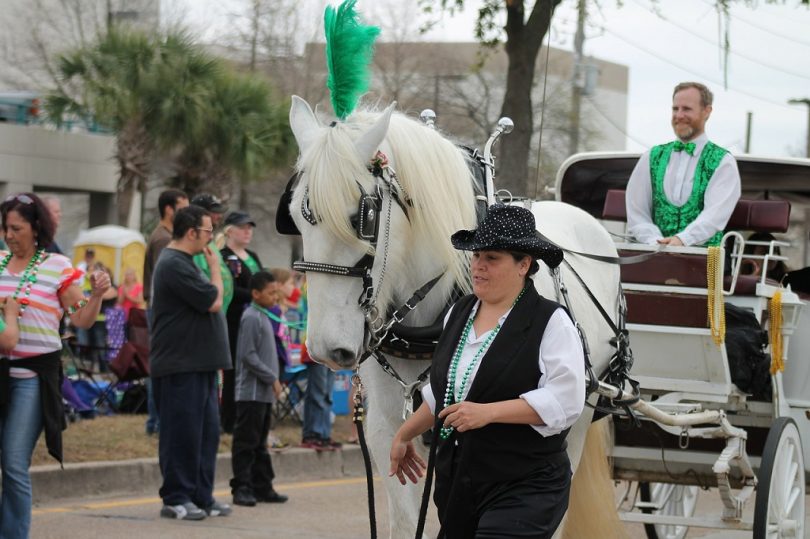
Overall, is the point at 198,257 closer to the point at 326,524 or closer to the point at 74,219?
the point at 326,524

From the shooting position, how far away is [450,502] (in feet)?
13.7

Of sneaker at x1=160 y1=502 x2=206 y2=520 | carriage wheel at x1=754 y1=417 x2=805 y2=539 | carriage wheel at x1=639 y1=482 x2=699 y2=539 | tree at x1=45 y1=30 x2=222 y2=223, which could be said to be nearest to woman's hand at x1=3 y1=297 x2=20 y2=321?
sneaker at x1=160 y1=502 x2=206 y2=520

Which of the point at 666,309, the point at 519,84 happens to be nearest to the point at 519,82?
the point at 519,84

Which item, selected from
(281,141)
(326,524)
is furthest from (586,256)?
(281,141)

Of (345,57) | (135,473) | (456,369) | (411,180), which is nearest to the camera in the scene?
(456,369)

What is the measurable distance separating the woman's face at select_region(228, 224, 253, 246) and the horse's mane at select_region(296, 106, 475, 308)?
545 cm

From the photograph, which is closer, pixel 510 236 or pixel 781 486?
pixel 510 236

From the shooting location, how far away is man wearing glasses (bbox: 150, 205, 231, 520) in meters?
8.63

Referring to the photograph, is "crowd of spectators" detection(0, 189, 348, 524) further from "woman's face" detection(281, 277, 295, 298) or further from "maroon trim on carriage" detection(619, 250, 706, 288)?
"maroon trim on carriage" detection(619, 250, 706, 288)

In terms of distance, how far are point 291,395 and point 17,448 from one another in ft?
20.8

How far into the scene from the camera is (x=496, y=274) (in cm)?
417

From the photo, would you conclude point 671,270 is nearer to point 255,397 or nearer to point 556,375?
point 556,375

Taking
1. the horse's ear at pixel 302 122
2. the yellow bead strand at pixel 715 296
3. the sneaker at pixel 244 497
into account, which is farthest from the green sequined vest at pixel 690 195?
the sneaker at pixel 244 497

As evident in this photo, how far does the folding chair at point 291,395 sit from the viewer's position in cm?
1255
